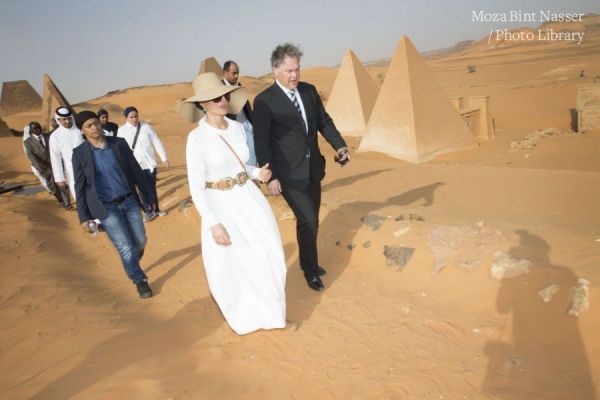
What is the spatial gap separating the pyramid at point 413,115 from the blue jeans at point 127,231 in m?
8.46

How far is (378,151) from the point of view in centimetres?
1168

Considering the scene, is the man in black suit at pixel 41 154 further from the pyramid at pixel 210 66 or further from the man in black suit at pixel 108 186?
the pyramid at pixel 210 66

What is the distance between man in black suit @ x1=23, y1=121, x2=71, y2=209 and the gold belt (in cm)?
606

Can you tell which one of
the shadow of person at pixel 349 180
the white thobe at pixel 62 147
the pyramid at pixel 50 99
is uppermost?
the pyramid at pixel 50 99

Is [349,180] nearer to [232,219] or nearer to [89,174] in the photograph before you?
[89,174]

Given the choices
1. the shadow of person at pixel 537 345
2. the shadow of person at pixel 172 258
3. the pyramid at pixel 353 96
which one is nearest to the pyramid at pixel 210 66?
the pyramid at pixel 353 96

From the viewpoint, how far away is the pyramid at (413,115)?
423 inches

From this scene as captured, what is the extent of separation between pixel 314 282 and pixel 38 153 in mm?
6835

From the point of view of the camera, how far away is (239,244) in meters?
2.72

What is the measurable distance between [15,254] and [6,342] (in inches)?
90.4

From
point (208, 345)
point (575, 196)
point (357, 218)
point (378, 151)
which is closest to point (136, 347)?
point (208, 345)

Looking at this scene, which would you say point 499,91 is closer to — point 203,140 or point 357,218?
point 357,218

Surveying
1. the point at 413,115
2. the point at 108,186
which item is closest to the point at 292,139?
Result: the point at 108,186

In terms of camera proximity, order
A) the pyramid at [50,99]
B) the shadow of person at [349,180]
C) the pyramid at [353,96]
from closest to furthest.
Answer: the shadow of person at [349,180] → the pyramid at [50,99] → the pyramid at [353,96]
